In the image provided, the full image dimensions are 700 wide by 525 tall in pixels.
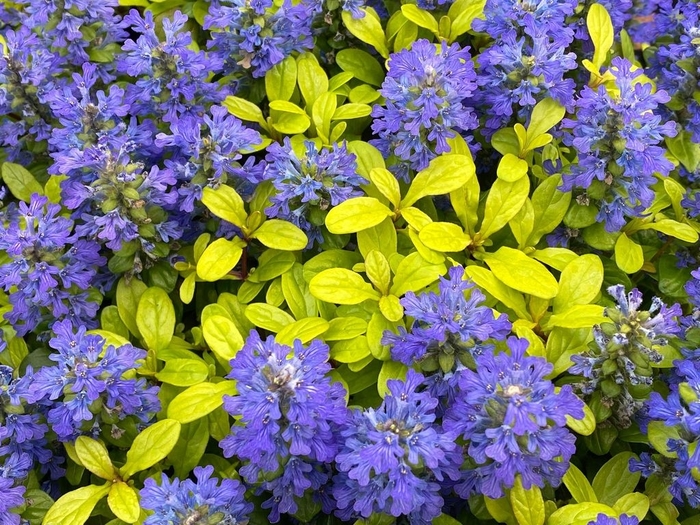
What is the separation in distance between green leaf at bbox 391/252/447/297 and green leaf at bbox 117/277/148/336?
3.98 ft

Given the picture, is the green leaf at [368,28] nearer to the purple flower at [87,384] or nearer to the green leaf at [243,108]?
the green leaf at [243,108]

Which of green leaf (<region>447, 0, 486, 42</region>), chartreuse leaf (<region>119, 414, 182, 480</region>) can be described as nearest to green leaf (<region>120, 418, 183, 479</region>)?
chartreuse leaf (<region>119, 414, 182, 480</region>)

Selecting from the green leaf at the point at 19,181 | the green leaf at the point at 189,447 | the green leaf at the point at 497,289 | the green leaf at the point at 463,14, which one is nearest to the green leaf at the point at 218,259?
the green leaf at the point at 189,447

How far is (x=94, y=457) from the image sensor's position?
2666 mm

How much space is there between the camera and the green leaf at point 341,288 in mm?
2668

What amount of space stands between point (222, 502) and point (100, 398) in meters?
0.66

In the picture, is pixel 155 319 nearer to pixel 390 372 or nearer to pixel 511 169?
pixel 390 372

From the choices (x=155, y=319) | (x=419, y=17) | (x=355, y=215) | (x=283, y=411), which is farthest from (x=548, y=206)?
(x=155, y=319)

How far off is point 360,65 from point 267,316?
5.17 ft

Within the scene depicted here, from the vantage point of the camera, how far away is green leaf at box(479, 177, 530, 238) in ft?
9.53

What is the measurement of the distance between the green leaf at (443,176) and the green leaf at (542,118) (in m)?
0.35

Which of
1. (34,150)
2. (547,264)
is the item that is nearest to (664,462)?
(547,264)

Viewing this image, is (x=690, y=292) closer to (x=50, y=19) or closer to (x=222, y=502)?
(x=222, y=502)

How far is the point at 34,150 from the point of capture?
140 inches
